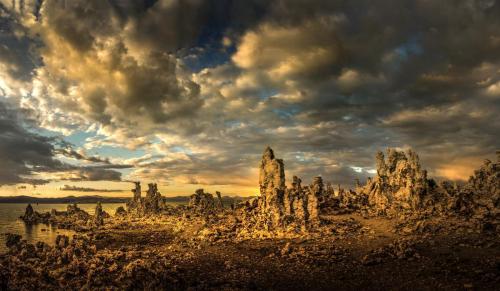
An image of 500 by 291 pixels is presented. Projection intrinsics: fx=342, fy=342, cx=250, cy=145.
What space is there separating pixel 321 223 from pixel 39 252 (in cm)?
4034

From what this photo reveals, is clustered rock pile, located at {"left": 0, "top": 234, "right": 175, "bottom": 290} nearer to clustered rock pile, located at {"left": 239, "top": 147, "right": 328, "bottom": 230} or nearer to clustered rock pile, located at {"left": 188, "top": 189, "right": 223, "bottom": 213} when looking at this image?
clustered rock pile, located at {"left": 239, "top": 147, "right": 328, "bottom": 230}

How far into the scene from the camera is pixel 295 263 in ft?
114

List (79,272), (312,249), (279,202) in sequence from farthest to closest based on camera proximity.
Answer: (279,202) → (312,249) → (79,272)

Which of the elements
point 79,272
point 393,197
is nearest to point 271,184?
point 393,197

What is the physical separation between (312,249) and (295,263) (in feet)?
19.0

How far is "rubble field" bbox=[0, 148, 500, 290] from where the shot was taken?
29062 mm

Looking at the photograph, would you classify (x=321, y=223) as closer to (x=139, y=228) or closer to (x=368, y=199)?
(x=368, y=199)

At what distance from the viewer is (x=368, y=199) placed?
77312 millimetres

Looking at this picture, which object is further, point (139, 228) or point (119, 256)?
point (139, 228)

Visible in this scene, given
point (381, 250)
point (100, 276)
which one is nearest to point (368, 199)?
point (381, 250)

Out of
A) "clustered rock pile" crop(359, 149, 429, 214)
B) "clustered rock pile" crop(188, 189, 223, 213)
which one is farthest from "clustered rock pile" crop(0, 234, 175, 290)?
"clustered rock pile" crop(188, 189, 223, 213)

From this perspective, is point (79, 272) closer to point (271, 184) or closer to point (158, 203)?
point (271, 184)

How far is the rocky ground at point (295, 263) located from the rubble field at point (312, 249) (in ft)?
0.36

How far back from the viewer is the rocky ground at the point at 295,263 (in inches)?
1113
